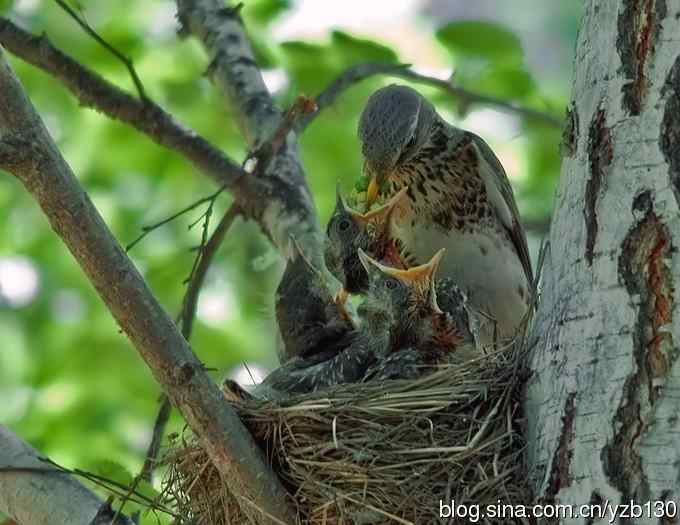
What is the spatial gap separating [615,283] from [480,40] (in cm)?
299

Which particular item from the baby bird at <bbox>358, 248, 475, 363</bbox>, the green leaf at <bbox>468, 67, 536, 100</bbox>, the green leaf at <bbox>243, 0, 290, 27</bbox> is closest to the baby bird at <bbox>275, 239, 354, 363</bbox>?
the baby bird at <bbox>358, 248, 475, 363</bbox>

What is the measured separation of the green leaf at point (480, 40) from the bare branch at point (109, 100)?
3.96ft

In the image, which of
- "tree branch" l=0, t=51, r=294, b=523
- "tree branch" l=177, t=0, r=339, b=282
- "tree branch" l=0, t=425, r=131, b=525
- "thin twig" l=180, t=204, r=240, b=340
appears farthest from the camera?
"tree branch" l=177, t=0, r=339, b=282

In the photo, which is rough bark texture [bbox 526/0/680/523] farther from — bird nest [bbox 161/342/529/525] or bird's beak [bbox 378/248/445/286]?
bird's beak [bbox 378/248/445/286]

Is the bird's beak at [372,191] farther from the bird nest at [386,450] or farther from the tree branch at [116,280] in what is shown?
the tree branch at [116,280]

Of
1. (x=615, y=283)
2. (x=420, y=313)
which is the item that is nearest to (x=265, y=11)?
(x=420, y=313)

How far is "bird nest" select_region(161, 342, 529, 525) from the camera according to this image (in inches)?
140

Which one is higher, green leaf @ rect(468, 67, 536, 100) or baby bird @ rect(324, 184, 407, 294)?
green leaf @ rect(468, 67, 536, 100)

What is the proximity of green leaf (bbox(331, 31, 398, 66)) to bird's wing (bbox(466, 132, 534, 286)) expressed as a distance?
2.59 ft

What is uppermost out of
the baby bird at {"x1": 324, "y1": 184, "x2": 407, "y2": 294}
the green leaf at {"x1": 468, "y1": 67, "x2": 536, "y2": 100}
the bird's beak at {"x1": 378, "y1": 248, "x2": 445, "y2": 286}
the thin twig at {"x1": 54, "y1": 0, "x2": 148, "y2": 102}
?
the green leaf at {"x1": 468, "y1": 67, "x2": 536, "y2": 100}

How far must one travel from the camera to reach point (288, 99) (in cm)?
675

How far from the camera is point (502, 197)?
551cm

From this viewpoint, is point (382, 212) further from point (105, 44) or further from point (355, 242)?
point (105, 44)

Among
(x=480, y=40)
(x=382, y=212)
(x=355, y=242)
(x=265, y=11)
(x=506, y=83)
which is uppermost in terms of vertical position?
(x=265, y=11)
